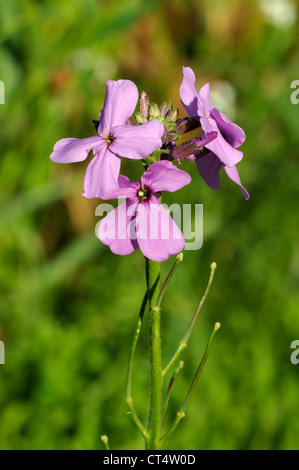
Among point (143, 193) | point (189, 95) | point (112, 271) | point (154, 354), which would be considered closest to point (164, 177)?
point (143, 193)

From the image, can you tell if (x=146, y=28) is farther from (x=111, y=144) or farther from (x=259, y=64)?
(x=111, y=144)

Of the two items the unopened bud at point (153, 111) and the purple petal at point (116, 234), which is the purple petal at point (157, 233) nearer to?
the purple petal at point (116, 234)

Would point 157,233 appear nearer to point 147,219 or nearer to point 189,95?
point 147,219

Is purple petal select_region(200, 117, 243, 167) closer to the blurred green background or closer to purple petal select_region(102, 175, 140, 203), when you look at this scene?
purple petal select_region(102, 175, 140, 203)

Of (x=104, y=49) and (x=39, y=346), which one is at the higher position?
(x=104, y=49)
